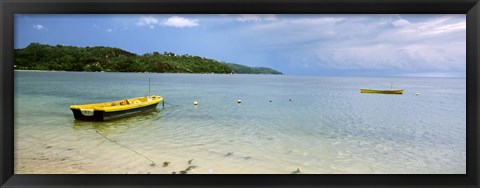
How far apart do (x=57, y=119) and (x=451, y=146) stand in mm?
7967

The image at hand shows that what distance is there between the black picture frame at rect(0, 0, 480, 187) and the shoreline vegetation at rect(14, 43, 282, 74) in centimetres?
24

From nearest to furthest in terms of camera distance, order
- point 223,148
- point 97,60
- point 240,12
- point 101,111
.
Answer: point 240,12, point 223,148, point 101,111, point 97,60

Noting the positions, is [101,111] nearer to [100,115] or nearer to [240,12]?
[100,115]

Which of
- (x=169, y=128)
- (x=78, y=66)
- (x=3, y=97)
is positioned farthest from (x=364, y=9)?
(x=78, y=66)

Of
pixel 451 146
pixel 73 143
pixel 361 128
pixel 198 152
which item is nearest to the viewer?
pixel 198 152

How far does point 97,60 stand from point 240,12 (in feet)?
37.7

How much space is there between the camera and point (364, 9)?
68.6 inches

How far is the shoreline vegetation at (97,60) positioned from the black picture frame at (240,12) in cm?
24

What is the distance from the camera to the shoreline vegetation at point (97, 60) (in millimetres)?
8387

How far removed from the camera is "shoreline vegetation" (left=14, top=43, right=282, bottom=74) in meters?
8.39

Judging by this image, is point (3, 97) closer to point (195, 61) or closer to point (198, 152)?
point (198, 152)

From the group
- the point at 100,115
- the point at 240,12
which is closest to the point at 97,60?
the point at 100,115

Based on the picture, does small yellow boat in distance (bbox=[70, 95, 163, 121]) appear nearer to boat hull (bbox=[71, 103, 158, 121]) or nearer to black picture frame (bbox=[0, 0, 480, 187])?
boat hull (bbox=[71, 103, 158, 121])

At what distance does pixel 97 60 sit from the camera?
39.2 feet
